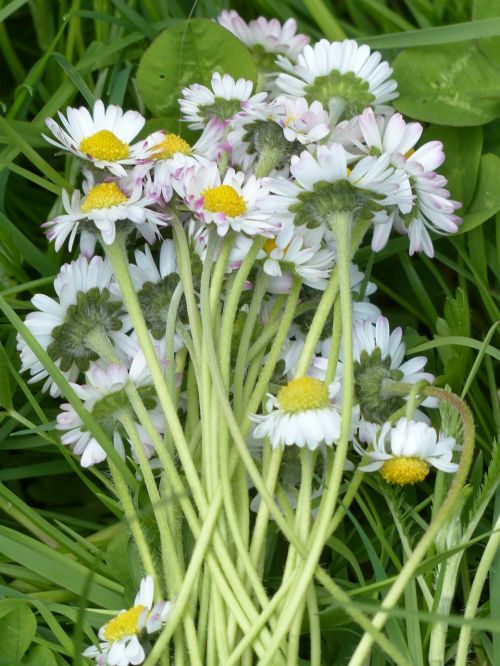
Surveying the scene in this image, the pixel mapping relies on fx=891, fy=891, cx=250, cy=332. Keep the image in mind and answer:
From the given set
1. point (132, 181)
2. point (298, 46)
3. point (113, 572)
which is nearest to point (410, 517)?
A: point (113, 572)

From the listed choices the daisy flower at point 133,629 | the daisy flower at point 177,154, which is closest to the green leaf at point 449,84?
the daisy flower at point 177,154

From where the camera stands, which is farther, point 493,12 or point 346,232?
point 493,12

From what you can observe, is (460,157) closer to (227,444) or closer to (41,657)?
(227,444)

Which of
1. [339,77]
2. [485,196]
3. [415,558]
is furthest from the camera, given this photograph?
[485,196]

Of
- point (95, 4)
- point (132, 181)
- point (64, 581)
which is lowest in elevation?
point (64, 581)

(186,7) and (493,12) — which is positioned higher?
(186,7)

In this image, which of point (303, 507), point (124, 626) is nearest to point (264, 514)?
point (303, 507)

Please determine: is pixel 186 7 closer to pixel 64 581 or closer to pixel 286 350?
pixel 286 350
